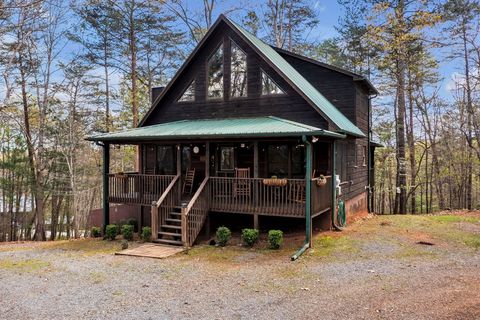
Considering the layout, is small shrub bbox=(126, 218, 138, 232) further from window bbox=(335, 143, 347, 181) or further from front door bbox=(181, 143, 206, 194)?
window bbox=(335, 143, 347, 181)

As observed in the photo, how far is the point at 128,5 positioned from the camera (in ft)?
68.2

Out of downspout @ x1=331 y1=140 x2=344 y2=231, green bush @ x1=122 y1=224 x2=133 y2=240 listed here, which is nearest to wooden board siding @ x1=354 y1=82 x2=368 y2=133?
downspout @ x1=331 y1=140 x2=344 y2=231

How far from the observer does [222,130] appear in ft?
36.2

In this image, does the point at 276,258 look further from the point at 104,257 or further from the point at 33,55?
the point at 33,55

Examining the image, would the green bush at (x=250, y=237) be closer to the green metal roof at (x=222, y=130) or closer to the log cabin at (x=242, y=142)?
the log cabin at (x=242, y=142)

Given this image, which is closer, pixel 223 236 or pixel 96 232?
pixel 223 236

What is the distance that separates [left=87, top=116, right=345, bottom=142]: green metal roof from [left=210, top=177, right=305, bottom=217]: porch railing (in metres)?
1.39

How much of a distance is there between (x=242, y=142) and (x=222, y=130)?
4.97 feet

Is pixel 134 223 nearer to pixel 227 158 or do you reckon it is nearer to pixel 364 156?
pixel 227 158

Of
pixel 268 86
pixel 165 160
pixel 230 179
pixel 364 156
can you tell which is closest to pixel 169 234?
pixel 230 179

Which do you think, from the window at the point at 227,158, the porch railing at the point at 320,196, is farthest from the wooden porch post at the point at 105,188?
the porch railing at the point at 320,196

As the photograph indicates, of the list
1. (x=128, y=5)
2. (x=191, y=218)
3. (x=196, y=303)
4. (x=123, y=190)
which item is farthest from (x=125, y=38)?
(x=196, y=303)

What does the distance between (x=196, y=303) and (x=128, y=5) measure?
63.7ft

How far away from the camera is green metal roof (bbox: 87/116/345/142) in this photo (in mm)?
9845
